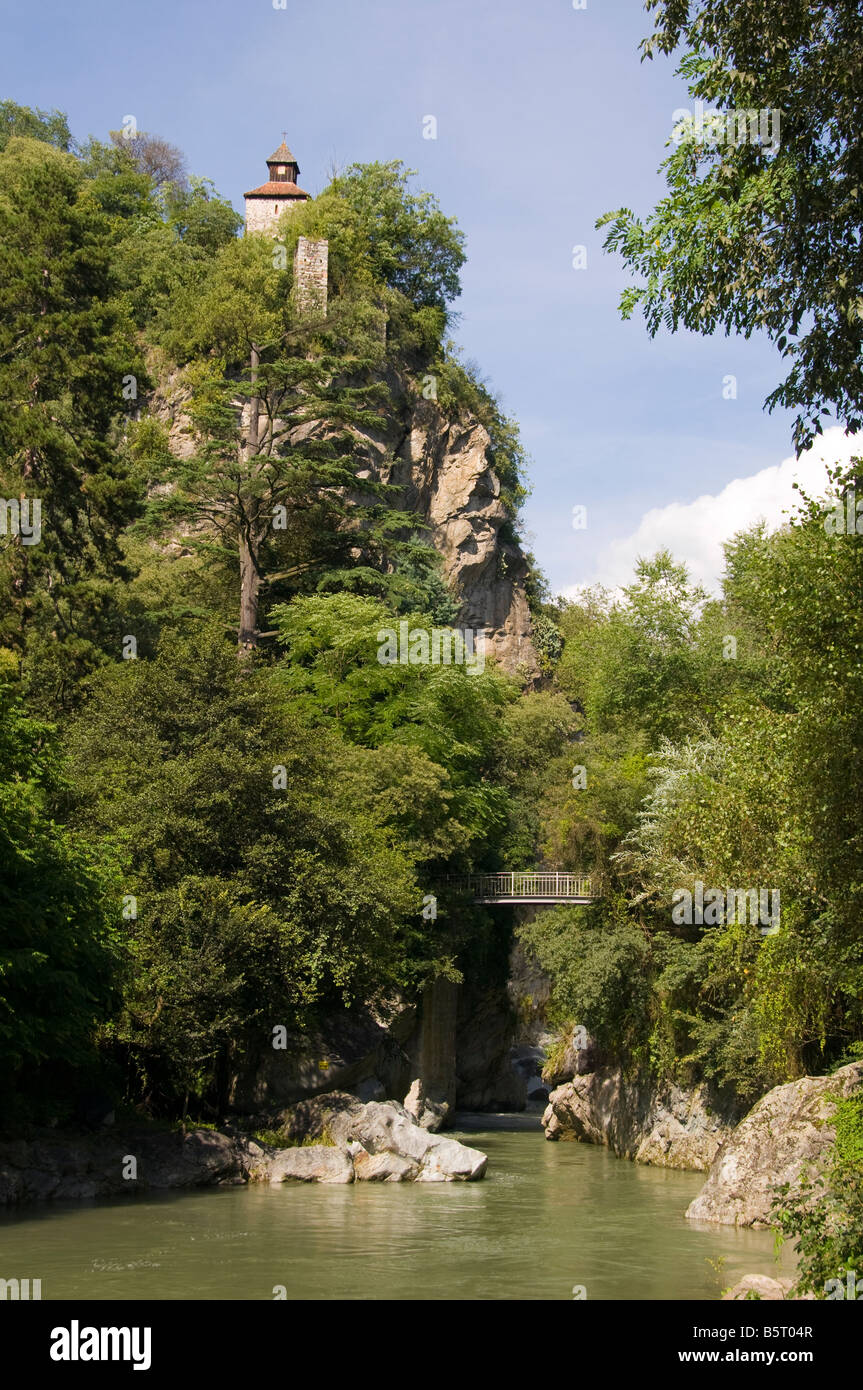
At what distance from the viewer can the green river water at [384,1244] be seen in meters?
15.4

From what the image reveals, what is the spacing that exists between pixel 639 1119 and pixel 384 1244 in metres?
14.5

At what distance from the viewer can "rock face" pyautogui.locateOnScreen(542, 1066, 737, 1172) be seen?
28734 mm

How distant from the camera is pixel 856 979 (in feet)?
56.3

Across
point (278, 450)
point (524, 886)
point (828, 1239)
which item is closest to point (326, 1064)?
point (524, 886)

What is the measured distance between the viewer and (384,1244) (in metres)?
18.3

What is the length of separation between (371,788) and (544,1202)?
12.1 meters

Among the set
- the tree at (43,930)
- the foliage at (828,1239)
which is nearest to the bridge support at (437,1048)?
→ the tree at (43,930)

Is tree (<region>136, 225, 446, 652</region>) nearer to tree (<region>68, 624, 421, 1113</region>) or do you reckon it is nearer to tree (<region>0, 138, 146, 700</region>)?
tree (<region>0, 138, 146, 700</region>)

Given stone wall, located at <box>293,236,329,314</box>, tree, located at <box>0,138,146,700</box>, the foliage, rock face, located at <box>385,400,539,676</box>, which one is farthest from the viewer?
rock face, located at <box>385,400,539,676</box>

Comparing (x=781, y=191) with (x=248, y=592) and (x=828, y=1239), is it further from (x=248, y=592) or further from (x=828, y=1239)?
(x=248, y=592)

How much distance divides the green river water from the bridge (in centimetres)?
883

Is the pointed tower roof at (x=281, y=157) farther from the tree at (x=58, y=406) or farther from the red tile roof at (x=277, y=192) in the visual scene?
the tree at (x=58, y=406)

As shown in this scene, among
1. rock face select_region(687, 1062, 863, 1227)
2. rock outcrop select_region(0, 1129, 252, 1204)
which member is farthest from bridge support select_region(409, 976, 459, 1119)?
rock face select_region(687, 1062, 863, 1227)
